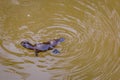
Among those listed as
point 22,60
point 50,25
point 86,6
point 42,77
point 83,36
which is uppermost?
point 86,6

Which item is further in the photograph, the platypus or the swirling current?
the platypus

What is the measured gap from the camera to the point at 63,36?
87.8 inches

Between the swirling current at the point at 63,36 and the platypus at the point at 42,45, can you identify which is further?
the platypus at the point at 42,45

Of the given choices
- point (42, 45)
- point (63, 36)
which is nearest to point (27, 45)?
point (42, 45)

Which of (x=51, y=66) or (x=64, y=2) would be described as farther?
(x=64, y=2)

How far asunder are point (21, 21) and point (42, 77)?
2.12 ft

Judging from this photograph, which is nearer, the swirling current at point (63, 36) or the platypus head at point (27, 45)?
the swirling current at point (63, 36)

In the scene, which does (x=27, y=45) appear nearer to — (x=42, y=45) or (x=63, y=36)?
(x=42, y=45)

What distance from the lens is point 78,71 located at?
6.47 ft

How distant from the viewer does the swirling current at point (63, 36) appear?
199 cm

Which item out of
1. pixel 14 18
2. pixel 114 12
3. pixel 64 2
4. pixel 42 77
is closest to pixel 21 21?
pixel 14 18

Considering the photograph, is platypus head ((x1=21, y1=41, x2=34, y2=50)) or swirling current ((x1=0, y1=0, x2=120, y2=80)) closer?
swirling current ((x1=0, y1=0, x2=120, y2=80))

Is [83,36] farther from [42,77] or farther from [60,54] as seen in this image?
[42,77]

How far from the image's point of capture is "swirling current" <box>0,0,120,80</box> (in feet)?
6.53
